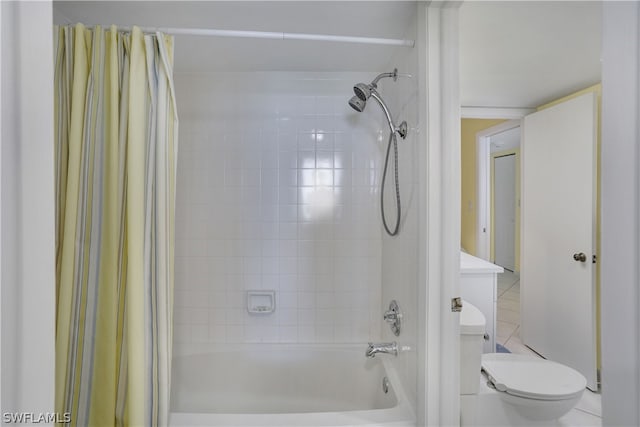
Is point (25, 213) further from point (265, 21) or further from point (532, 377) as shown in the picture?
point (532, 377)

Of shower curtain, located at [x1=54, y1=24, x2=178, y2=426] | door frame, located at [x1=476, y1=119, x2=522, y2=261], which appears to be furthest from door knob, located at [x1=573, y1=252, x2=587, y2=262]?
shower curtain, located at [x1=54, y1=24, x2=178, y2=426]

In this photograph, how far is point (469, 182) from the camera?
3727 mm

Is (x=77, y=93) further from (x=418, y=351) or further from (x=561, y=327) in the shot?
(x=561, y=327)

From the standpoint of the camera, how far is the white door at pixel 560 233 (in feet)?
6.66

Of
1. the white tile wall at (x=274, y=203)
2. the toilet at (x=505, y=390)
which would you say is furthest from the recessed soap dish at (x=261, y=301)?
the toilet at (x=505, y=390)

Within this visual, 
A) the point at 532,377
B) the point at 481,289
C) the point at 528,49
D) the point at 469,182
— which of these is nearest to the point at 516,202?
the point at 469,182

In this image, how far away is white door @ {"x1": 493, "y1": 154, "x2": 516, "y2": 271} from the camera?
4855mm

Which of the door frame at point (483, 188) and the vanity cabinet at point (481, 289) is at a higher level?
the door frame at point (483, 188)

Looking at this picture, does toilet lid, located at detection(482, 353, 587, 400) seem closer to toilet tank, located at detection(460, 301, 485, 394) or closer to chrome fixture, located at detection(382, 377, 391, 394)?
toilet tank, located at detection(460, 301, 485, 394)

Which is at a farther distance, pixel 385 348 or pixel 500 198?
pixel 500 198

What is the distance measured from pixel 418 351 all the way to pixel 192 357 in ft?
4.30

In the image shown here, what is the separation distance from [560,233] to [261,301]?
2.04 metres

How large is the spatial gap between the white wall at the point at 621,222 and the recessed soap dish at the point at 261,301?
5.91 feet

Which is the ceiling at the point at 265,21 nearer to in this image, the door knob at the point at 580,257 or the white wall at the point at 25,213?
the white wall at the point at 25,213
